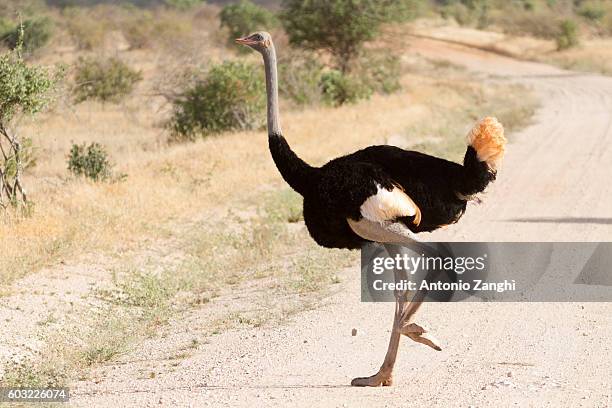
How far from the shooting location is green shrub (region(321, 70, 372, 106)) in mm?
25156

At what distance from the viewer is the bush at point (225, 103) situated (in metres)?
20.2

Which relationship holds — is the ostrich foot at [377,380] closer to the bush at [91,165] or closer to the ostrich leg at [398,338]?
the ostrich leg at [398,338]

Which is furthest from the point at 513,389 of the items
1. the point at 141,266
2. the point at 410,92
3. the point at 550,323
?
the point at 410,92

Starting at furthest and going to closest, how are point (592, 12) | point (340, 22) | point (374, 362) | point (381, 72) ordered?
point (592, 12) < point (340, 22) < point (381, 72) < point (374, 362)

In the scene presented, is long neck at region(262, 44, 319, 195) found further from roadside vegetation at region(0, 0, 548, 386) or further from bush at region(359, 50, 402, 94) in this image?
bush at region(359, 50, 402, 94)

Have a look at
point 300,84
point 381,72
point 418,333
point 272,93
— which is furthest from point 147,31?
point 418,333

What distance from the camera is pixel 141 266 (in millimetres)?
10453

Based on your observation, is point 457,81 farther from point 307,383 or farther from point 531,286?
point 307,383

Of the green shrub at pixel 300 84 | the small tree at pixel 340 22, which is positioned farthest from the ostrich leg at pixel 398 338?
the small tree at pixel 340 22

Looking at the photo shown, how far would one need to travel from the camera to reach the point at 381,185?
6.07 m

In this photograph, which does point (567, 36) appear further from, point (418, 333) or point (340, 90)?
point (418, 333)

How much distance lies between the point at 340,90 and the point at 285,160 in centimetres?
1894

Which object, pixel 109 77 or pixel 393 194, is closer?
pixel 393 194

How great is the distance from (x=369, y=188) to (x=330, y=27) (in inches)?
946
